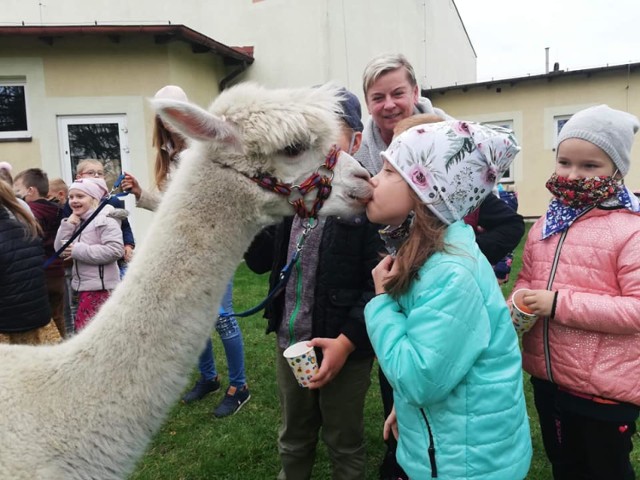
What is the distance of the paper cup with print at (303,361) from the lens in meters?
1.60

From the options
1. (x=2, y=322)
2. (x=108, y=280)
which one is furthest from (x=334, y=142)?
(x=108, y=280)

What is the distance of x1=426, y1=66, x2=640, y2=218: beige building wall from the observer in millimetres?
11398

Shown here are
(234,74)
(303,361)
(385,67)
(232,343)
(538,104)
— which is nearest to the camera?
(303,361)

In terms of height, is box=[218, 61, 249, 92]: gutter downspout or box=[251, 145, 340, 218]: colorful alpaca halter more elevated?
box=[218, 61, 249, 92]: gutter downspout

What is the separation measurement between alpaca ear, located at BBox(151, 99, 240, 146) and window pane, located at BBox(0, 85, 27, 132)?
7.11 meters

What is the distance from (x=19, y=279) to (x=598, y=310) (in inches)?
101

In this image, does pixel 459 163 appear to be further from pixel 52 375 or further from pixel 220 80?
pixel 220 80

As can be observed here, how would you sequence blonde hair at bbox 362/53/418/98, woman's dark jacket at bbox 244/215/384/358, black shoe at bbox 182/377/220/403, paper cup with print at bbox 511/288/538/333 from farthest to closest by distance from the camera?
black shoe at bbox 182/377/220/403 < blonde hair at bbox 362/53/418/98 < woman's dark jacket at bbox 244/215/384/358 < paper cup with print at bbox 511/288/538/333

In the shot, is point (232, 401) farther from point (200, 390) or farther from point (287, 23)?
point (287, 23)

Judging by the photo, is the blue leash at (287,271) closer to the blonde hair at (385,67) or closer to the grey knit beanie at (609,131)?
the blonde hair at (385,67)

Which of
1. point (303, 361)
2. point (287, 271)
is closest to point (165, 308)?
point (303, 361)

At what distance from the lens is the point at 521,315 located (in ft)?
5.41

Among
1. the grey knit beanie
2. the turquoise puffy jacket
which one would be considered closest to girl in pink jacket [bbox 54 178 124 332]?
the turquoise puffy jacket

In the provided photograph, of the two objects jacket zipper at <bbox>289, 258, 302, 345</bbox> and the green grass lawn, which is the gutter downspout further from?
jacket zipper at <bbox>289, 258, 302, 345</bbox>
